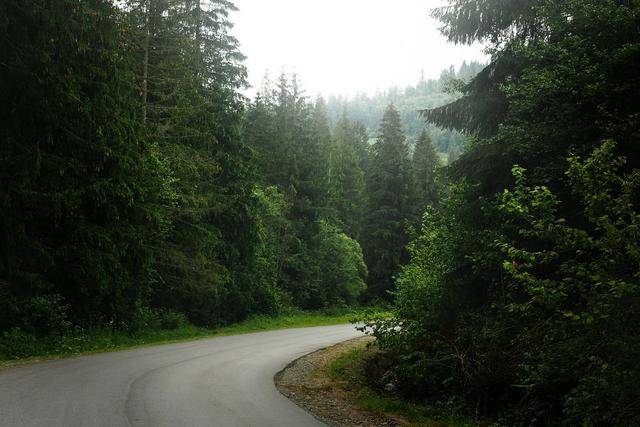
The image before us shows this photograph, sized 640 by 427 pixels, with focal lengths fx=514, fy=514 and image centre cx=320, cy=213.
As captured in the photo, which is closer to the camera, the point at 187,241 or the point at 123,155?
the point at 123,155

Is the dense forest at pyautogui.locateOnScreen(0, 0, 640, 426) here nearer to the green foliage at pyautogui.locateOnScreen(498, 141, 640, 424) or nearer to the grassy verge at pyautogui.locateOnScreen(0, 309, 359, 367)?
the green foliage at pyautogui.locateOnScreen(498, 141, 640, 424)

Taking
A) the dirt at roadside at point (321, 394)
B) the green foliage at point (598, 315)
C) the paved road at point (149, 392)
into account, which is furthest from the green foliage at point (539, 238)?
the paved road at point (149, 392)

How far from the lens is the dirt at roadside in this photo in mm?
7816

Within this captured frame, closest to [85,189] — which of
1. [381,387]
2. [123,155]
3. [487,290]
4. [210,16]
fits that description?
[123,155]

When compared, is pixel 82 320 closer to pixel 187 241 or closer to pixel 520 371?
pixel 187 241

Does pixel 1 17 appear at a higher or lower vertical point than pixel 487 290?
higher

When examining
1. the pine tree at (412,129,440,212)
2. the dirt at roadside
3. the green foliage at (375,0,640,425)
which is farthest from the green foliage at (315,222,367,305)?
the green foliage at (375,0,640,425)

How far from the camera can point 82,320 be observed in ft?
52.4

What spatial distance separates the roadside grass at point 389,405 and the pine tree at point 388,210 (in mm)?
32412

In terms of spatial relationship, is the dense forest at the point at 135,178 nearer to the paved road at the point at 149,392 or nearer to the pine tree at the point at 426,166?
the paved road at the point at 149,392

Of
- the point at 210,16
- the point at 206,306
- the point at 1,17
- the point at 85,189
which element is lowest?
the point at 206,306

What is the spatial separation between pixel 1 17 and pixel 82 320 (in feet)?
29.1

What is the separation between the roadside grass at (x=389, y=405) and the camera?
7.63 meters

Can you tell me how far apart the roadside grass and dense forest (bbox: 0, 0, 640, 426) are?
1.29ft
